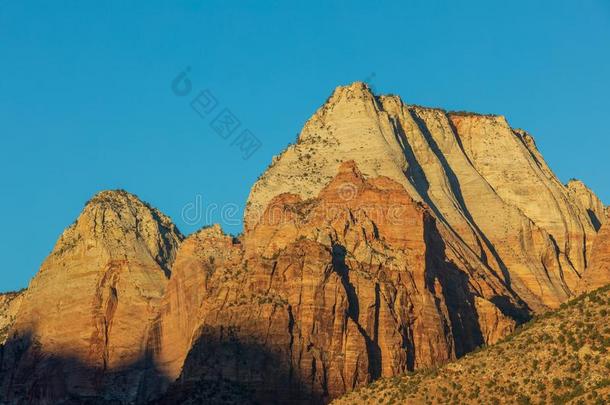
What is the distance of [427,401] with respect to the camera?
163375 millimetres

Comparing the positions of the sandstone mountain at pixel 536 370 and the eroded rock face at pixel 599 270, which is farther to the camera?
the eroded rock face at pixel 599 270

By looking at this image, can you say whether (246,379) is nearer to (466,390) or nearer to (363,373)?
(363,373)

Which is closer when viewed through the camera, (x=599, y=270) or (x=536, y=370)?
(x=536, y=370)

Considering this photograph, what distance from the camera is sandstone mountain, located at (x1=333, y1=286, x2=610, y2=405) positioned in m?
154

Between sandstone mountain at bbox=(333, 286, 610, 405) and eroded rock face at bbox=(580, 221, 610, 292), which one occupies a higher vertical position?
eroded rock face at bbox=(580, 221, 610, 292)

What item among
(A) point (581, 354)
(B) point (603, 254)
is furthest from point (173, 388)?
(A) point (581, 354)

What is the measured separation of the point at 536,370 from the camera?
15838cm

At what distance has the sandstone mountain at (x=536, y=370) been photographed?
15438cm

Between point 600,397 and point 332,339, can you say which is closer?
point 600,397

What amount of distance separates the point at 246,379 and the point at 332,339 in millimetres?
9707

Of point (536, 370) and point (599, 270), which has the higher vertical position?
point (599, 270)

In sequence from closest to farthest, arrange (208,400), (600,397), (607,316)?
(600,397), (607,316), (208,400)

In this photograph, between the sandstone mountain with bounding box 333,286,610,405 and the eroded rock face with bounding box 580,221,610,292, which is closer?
the sandstone mountain with bounding box 333,286,610,405

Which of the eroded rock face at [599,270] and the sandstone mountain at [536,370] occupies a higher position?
the eroded rock face at [599,270]
